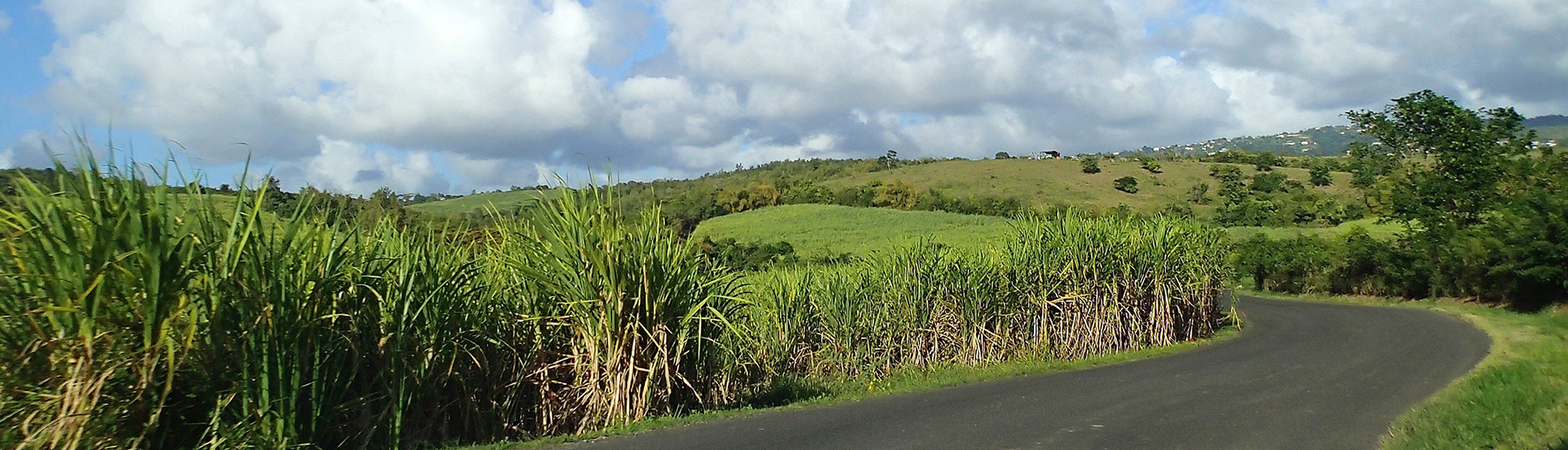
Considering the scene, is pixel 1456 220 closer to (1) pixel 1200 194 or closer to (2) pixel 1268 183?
(1) pixel 1200 194

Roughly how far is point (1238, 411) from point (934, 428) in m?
3.72

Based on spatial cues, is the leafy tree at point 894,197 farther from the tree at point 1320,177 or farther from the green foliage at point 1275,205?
the tree at point 1320,177

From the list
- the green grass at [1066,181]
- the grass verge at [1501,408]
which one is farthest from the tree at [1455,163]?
the green grass at [1066,181]

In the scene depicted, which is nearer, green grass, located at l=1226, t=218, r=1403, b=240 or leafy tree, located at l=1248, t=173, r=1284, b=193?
green grass, located at l=1226, t=218, r=1403, b=240

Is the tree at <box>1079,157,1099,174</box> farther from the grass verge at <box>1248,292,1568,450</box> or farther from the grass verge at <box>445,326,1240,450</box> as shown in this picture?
the grass verge at <box>1248,292,1568,450</box>

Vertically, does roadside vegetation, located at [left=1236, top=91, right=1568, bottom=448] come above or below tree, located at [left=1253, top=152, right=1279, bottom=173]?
below

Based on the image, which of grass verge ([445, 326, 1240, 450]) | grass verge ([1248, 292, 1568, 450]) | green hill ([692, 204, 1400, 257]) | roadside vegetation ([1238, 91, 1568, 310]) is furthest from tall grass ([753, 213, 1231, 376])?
green hill ([692, 204, 1400, 257])

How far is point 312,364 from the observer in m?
7.21

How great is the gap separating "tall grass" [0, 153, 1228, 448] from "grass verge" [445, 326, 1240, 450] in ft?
1.05

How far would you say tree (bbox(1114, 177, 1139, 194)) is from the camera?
80.6 m

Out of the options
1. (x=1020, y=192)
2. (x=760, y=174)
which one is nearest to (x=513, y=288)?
(x=1020, y=192)

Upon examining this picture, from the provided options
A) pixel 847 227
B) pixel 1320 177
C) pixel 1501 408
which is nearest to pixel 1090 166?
pixel 1320 177

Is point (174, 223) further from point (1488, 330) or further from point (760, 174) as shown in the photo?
point (760, 174)

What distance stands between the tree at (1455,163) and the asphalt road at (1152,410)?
15462 millimetres
